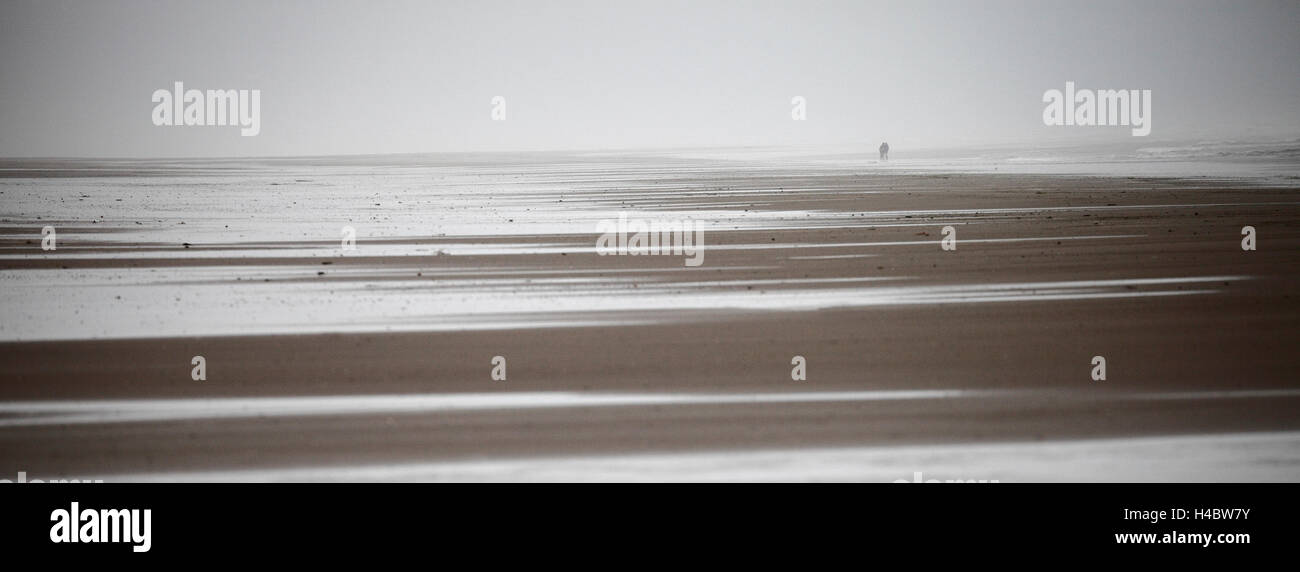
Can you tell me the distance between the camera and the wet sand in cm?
733

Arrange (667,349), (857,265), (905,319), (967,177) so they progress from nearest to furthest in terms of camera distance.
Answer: (667,349), (905,319), (857,265), (967,177)

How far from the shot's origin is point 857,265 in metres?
14.0

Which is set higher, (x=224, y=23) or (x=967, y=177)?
(x=224, y=23)

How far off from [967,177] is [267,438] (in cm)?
2512

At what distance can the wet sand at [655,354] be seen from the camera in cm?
733

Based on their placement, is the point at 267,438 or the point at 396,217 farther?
the point at 396,217

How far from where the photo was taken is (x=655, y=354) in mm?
9625

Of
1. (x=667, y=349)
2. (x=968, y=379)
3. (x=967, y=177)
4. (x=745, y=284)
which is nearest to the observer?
(x=968, y=379)

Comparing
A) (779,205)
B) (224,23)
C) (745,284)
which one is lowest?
(745,284)

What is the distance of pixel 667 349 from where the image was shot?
385 inches

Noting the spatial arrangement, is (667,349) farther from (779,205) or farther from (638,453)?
(779,205)
